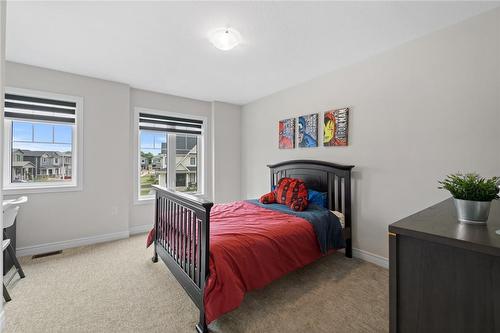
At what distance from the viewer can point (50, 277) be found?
232cm

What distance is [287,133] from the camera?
146 inches

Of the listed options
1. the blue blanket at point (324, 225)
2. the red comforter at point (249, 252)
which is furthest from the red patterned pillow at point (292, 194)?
the red comforter at point (249, 252)

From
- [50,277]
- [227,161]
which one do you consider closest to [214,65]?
[227,161]

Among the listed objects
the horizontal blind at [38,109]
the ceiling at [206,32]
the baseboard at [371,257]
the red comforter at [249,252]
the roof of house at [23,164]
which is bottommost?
the baseboard at [371,257]

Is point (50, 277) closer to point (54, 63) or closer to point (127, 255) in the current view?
point (127, 255)

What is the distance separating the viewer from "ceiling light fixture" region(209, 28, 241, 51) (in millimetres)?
2123

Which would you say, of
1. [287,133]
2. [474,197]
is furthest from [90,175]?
[474,197]

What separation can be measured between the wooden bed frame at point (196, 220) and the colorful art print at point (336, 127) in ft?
1.08

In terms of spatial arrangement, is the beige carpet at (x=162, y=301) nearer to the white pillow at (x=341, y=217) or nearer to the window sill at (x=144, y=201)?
the white pillow at (x=341, y=217)

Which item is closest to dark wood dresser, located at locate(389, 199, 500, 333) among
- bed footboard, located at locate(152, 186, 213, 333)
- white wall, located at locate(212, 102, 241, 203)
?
bed footboard, located at locate(152, 186, 213, 333)

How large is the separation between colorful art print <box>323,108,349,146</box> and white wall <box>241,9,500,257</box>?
0.07m

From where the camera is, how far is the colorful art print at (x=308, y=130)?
10.7 ft

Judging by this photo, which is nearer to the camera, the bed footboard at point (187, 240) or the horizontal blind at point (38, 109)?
the bed footboard at point (187, 240)

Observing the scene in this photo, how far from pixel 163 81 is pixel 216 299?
3.12 metres
